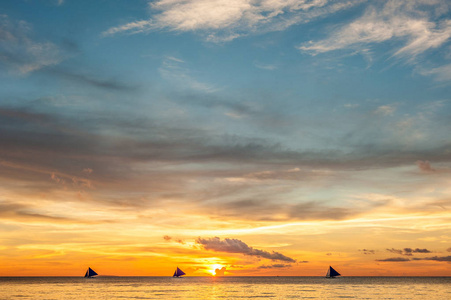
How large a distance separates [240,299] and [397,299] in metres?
53.2

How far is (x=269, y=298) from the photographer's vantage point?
15475 cm

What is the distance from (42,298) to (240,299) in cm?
6733

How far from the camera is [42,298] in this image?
152 metres

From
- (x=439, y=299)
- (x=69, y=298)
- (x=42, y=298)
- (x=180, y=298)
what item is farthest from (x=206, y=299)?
(x=439, y=299)

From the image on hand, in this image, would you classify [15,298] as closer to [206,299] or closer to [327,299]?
[206,299]

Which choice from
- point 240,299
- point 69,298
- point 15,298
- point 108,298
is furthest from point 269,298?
point 15,298

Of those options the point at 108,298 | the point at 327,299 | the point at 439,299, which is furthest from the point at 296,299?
the point at 108,298

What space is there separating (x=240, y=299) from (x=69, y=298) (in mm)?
58130

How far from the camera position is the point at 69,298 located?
151750mm

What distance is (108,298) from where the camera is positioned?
150250mm

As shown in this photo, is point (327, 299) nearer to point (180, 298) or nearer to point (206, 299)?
point (206, 299)

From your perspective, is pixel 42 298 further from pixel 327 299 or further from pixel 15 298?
pixel 327 299

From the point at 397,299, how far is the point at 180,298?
2906 inches

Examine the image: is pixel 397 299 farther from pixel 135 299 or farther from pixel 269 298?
pixel 135 299
